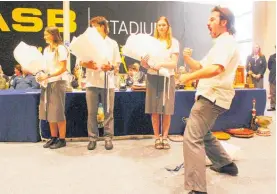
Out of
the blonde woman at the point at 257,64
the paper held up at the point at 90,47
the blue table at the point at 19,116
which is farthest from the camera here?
the blonde woman at the point at 257,64

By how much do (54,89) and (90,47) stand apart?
676 mm

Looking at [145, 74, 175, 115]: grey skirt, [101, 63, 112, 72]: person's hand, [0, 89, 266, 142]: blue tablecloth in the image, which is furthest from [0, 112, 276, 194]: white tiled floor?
[101, 63, 112, 72]: person's hand

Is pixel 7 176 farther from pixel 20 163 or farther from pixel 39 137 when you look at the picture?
pixel 39 137

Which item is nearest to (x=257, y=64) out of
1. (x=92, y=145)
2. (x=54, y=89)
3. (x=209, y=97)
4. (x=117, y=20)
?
(x=117, y=20)

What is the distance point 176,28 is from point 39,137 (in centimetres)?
600

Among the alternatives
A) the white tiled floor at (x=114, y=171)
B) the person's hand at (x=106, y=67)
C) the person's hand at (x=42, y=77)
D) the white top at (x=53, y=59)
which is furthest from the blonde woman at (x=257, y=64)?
the person's hand at (x=42, y=77)

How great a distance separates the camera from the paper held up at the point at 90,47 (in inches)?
119

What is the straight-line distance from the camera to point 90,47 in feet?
10.0

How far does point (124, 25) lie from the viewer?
27.6 feet

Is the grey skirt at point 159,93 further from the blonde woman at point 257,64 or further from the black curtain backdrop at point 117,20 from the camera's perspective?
the black curtain backdrop at point 117,20

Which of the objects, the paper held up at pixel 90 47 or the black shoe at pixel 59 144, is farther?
the black shoe at pixel 59 144

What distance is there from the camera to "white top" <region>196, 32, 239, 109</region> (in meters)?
1.99

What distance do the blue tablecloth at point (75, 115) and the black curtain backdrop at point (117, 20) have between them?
13.2 ft

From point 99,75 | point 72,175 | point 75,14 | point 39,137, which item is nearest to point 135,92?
point 99,75
